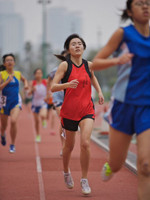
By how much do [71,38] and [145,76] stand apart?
2.95 m

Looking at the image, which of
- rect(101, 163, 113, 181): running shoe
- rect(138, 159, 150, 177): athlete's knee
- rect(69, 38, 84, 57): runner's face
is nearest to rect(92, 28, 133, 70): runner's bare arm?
rect(138, 159, 150, 177): athlete's knee

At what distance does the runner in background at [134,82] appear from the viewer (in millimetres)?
4898

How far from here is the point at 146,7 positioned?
5.02 metres

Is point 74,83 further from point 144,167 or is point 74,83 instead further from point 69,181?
point 144,167

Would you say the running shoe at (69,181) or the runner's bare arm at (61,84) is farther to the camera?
the running shoe at (69,181)

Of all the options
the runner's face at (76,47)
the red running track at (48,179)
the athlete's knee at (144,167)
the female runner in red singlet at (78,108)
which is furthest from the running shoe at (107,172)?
the runner's face at (76,47)

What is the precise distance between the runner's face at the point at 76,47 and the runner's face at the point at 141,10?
8.00 feet

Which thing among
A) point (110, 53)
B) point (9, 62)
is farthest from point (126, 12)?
point (9, 62)

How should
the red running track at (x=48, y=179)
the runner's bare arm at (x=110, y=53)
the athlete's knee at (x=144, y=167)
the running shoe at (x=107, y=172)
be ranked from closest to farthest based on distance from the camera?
the athlete's knee at (x=144, y=167) < the runner's bare arm at (x=110, y=53) < the running shoe at (x=107, y=172) < the red running track at (x=48, y=179)

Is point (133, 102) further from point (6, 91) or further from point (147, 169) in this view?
point (6, 91)

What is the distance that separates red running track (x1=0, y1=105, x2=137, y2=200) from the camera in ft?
24.2

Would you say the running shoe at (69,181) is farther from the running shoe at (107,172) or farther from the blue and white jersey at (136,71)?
the blue and white jersey at (136,71)

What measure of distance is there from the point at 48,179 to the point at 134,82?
4.09 meters

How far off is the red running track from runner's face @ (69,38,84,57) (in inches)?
77.5
